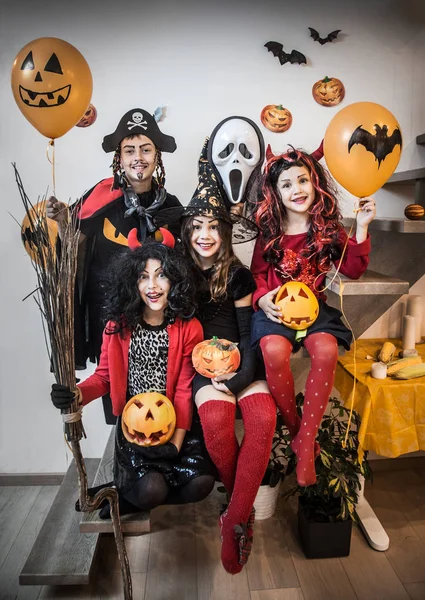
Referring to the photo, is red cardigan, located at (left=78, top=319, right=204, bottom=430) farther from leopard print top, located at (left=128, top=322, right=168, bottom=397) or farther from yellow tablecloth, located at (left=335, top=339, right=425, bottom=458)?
yellow tablecloth, located at (left=335, top=339, right=425, bottom=458)

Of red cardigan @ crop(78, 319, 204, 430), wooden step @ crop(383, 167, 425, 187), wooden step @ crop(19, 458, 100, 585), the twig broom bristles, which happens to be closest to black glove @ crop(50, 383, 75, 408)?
the twig broom bristles

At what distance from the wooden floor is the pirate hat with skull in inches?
67.4

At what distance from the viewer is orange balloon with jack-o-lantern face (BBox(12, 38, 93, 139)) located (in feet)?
5.46

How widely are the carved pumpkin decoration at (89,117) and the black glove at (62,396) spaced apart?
4.30ft

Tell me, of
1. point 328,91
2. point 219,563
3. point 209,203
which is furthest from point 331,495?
point 328,91

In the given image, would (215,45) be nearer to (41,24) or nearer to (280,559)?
(41,24)

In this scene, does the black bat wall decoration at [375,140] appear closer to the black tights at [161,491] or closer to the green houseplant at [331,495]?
the green houseplant at [331,495]

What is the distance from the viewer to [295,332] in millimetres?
1756

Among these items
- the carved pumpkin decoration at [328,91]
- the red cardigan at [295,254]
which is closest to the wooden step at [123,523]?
the red cardigan at [295,254]

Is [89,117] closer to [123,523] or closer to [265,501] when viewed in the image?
[123,523]

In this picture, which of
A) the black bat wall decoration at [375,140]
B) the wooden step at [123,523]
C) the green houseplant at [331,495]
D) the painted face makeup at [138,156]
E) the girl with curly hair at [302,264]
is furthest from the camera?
the green houseplant at [331,495]

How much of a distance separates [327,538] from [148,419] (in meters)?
1.05

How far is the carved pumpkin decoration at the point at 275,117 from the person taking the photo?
2.35m

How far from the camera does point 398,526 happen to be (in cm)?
240
